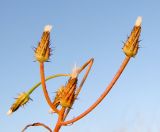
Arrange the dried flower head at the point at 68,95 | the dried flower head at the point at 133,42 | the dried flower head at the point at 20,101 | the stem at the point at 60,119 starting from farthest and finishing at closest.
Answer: the dried flower head at the point at 20,101 < the dried flower head at the point at 133,42 < the dried flower head at the point at 68,95 < the stem at the point at 60,119

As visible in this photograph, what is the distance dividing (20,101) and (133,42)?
1.06 meters

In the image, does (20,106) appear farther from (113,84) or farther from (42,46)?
(113,84)

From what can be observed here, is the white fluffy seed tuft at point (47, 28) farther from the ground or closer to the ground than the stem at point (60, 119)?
farther from the ground

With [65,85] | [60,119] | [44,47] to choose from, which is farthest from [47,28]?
[60,119]

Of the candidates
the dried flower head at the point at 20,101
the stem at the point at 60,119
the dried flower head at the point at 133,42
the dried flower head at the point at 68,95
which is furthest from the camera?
the dried flower head at the point at 20,101

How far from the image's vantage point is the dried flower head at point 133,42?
2.33 metres

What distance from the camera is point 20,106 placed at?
8.35ft

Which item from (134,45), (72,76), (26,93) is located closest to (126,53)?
(134,45)

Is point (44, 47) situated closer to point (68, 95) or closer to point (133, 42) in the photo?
point (68, 95)

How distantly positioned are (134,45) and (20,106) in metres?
1.06

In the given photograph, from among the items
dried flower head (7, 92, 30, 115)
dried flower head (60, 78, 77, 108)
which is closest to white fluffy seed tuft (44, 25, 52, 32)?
dried flower head (60, 78, 77, 108)

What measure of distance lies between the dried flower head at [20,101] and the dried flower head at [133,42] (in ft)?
3.04

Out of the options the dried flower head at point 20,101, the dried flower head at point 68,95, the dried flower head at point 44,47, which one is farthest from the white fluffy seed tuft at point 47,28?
the dried flower head at point 20,101

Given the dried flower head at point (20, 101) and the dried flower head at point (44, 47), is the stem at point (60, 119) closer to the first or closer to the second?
the dried flower head at point (44, 47)
